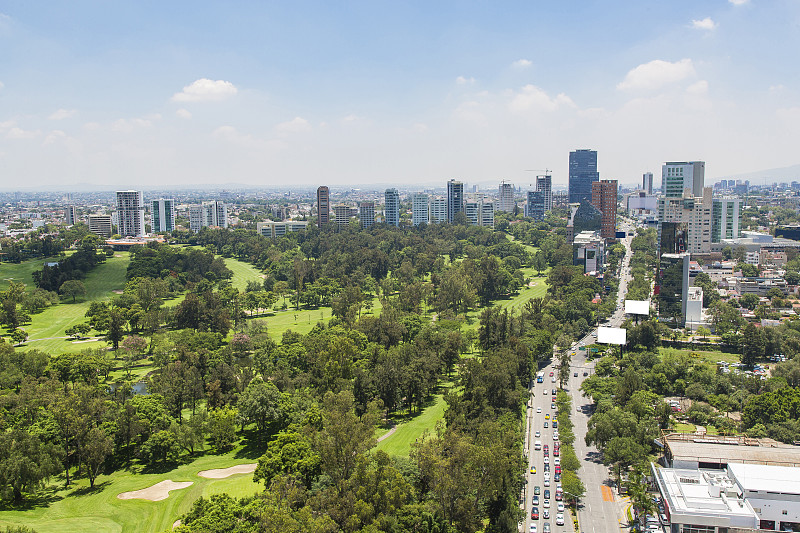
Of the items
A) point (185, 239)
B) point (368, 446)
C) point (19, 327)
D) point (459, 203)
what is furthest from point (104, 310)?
point (459, 203)

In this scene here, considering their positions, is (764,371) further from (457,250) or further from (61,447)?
(457,250)

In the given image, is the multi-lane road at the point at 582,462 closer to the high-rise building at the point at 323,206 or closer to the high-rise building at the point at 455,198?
the high-rise building at the point at 323,206

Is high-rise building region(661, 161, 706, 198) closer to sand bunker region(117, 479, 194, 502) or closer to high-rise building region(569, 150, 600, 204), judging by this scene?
high-rise building region(569, 150, 600, 204)

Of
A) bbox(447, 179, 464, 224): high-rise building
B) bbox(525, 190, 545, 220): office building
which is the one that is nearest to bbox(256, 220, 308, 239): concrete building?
bbox(447, 179, 464, 224): high-rise building

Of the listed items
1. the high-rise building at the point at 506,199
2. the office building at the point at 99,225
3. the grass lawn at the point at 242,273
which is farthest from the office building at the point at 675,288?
the high-rise building at the point at 506,199

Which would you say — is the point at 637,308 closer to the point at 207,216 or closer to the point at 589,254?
the point at 589,254

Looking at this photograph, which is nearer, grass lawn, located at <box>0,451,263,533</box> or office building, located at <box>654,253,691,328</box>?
grass lawn, located at <box>0,451,263,533</box>

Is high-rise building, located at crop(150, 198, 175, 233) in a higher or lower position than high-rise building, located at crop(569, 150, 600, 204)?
lower
